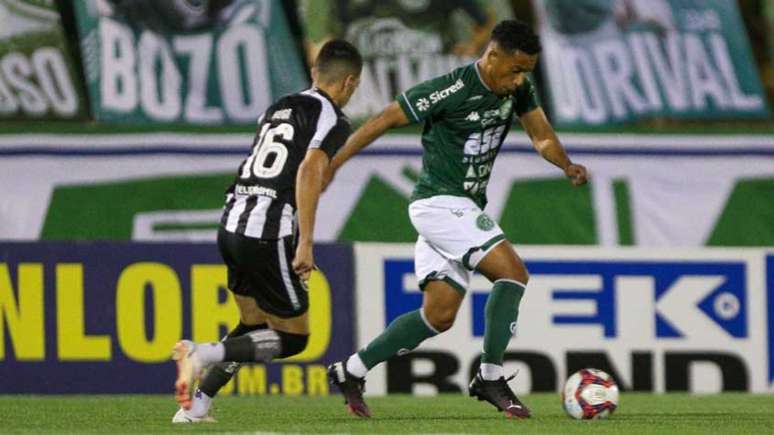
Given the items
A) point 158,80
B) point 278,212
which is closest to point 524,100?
point 278,212

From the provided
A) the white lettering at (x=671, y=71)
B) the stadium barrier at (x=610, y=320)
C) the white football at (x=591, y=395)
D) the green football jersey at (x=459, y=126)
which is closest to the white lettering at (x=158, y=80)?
the stadium barrier at (x=610, y=320)

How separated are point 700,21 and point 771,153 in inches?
46.6

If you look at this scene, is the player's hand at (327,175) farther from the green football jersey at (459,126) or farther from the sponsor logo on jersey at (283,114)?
the green football jersey at (459,126)

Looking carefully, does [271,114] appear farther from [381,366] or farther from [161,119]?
[161,119]

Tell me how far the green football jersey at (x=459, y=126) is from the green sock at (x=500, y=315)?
52 centimetres

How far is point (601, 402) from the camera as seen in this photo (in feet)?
27.0

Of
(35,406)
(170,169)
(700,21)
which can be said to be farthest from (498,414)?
(700,21)

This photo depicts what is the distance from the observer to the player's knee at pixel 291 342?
7855mm

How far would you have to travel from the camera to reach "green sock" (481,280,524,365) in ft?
26.8

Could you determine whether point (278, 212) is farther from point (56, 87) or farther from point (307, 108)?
point (56, 87)

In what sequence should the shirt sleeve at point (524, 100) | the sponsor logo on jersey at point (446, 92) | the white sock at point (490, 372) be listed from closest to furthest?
the white sock at point (490, 372) → the sponsor logo on jersey at point (446, 92) → the shirt sleeve at point (524, 100)

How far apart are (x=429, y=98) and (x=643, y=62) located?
5555 millimetres

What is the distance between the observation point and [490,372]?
817 centimetres

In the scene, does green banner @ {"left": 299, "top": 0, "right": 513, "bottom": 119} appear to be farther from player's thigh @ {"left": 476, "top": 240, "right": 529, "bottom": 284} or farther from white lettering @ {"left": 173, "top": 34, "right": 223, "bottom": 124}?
player's thigh @ {"left": 476, "top": 240, "right": 529, "bottom": 284}
